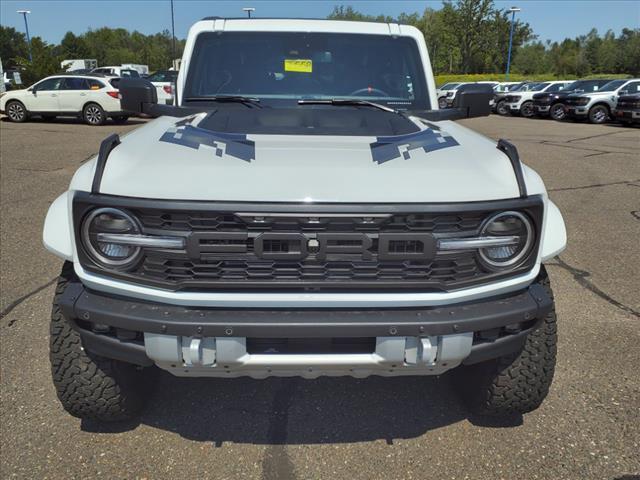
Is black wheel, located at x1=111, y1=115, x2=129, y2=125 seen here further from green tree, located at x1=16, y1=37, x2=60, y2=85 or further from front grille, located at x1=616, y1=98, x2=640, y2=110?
front grille, located at x1=616, y1=98, x2=640, y2=110

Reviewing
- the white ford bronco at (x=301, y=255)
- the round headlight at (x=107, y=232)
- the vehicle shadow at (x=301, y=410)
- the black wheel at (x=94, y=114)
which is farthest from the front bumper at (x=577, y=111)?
the round headlight at (x=107, y=232)

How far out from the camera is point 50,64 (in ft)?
82.7

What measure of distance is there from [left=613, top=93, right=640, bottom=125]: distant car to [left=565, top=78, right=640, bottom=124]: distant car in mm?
1059

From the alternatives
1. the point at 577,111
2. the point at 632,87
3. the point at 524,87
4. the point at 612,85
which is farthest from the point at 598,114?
the point at 524,87

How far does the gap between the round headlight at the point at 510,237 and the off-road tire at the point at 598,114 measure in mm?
20431

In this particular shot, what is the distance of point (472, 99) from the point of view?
3434 mm

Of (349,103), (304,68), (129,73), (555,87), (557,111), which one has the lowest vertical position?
(557,111)

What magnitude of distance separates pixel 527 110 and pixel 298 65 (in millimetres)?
23154

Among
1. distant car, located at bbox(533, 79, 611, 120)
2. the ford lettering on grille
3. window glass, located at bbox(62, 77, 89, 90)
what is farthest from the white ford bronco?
distant car, located at bbox(533, 79, 611, 120)

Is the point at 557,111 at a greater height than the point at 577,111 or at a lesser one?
lesser

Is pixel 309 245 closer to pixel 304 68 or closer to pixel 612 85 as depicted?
pixel 304 68

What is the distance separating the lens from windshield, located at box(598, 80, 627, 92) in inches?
759

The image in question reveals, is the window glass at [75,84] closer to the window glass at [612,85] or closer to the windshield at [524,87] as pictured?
the window glass at [612,85]

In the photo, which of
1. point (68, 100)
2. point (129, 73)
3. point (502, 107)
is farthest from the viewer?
point (129, 73)
